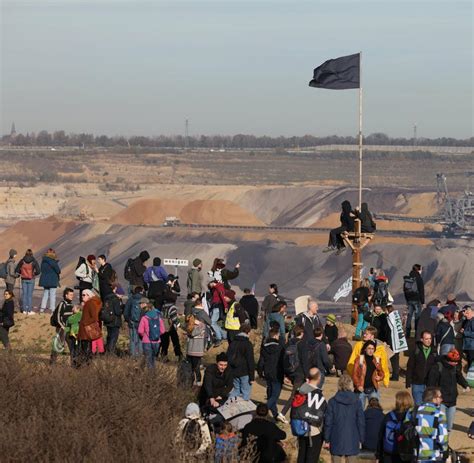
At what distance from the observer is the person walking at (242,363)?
1650 cm

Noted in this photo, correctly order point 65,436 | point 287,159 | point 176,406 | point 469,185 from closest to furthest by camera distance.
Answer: point 65,436 < point 176,406 < point 469,185 < point 287,159

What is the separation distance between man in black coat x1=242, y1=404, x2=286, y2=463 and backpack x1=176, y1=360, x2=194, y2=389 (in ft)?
10.8

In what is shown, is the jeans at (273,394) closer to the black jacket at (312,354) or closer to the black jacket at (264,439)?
the black jacket at (312,354)

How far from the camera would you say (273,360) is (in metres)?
17.0

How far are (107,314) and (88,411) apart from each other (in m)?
5.99

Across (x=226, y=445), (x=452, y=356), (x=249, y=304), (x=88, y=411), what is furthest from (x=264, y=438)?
(x=249, y=304)

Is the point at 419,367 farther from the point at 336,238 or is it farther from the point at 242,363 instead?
the point at 336,238

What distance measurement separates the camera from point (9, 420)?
558 inches

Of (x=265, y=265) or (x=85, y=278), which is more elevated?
(x=85, y=278)

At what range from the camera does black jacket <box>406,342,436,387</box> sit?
52.0 ft

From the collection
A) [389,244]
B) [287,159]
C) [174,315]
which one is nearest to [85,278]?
[174,315]

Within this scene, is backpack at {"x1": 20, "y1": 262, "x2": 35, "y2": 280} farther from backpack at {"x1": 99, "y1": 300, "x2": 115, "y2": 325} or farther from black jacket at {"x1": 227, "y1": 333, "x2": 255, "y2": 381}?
black jacket at {"x1": 227, "y1": 333, "x2": 255, "y2": 381}

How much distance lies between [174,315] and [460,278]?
5927cm

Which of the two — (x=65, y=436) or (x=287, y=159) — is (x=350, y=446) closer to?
(x=65, y=436)
